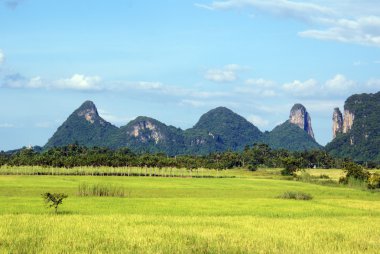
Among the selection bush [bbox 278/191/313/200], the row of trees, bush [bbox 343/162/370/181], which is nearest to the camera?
bush [bbox 278/191/313/200]

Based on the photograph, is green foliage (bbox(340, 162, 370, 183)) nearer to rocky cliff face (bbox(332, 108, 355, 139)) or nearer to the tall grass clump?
Result: the tall grass clump

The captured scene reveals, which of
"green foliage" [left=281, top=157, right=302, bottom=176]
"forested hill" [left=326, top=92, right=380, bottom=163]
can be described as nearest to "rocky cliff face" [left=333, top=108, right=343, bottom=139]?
"forested hill" [left=326, top=92, right=380, bottom=163]

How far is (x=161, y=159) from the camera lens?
3605 inches

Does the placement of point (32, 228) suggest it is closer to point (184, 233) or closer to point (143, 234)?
point (143, 234)

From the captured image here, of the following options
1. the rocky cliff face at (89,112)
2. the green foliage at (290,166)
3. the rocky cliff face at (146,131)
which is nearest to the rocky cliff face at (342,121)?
the rocky cliff face at (146,131)

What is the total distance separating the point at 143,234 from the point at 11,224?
222 inches

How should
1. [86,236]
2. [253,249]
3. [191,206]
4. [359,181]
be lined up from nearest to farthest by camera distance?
1. [253,249]
2. [86,236]
3. [191,206]
4. [359,181]

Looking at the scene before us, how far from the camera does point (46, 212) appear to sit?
2583cm

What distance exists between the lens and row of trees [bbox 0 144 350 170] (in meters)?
87.1

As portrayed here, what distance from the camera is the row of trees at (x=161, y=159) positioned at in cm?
8712

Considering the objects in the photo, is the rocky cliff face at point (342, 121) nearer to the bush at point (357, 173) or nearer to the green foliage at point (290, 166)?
the green foliage at point (290, 166)

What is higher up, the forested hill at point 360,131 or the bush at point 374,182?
the forested hill at point 360,131

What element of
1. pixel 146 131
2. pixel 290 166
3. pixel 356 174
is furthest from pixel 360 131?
pixel 356 174

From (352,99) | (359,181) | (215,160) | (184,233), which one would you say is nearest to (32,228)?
(184,233)
